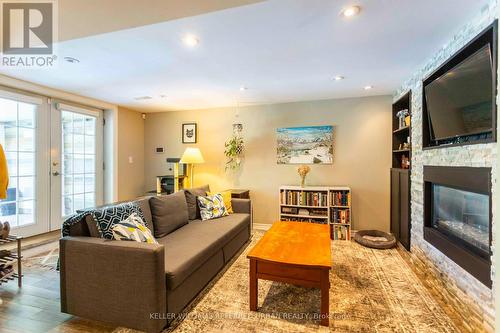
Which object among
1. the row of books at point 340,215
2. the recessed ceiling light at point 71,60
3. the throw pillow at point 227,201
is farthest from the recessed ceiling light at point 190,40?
the row of books at point 340,215

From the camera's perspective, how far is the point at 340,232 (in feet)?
12.2

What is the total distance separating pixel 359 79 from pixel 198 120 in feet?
9.87

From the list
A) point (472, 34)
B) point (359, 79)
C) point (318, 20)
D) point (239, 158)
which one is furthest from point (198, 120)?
point (472, 34)

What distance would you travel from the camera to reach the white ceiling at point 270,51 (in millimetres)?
1716

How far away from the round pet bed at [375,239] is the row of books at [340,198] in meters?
0.51

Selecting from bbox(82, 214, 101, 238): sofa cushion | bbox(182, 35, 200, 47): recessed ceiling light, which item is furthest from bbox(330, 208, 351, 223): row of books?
bbox(82, 214, 101, 238): sofa cushion

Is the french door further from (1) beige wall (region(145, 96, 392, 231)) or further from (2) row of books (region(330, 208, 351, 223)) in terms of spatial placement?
(2) row of books (region(330, 208, 351, 223))

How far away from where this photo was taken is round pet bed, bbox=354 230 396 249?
10.6ft

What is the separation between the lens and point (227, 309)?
6.32 feet

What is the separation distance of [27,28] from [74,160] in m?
2.53

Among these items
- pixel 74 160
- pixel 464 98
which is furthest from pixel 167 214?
pixel 464 98

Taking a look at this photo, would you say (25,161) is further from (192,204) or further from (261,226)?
(261,226)

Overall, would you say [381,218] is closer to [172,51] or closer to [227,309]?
[227,309]

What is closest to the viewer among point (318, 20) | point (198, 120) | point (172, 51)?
point (318, 20)
